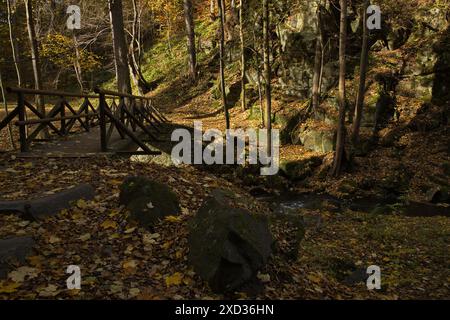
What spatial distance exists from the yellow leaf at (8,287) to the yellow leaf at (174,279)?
1.73 metres

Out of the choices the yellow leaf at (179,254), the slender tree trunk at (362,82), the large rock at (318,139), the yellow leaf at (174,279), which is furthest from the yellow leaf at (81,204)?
the large rock at (318,139)

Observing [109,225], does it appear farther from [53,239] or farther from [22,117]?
[22,117]

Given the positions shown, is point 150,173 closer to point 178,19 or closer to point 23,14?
point 178,19

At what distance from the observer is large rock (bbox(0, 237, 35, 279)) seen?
14.9ft

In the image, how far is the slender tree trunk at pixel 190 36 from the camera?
1133 inches

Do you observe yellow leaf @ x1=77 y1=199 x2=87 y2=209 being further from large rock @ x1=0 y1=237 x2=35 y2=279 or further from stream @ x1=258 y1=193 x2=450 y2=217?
stream @ x1=258 y1=193 x2=450 y2=217

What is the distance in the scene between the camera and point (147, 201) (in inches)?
243

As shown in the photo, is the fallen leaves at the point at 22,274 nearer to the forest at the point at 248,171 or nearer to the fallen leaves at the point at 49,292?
the forest at the point at 248,171

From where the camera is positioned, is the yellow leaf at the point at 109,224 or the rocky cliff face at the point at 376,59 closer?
the yellow leaf at the point at 109,224

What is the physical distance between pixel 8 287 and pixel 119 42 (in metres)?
13.5

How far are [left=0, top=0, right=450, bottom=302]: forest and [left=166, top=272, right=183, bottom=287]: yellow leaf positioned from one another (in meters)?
0.03

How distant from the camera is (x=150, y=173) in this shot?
806 cm

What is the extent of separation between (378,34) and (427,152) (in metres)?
8.66

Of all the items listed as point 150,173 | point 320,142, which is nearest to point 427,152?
point 320,142
